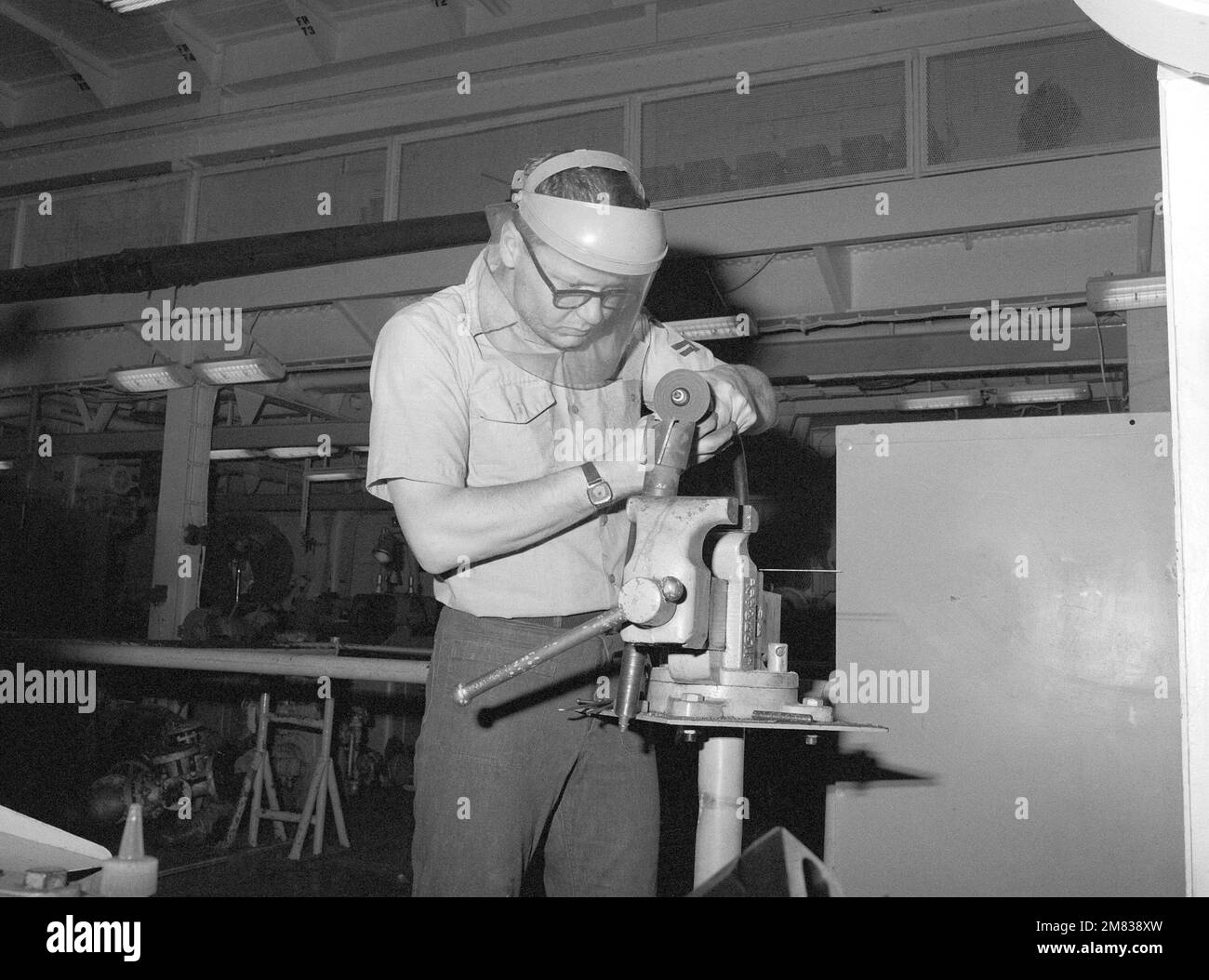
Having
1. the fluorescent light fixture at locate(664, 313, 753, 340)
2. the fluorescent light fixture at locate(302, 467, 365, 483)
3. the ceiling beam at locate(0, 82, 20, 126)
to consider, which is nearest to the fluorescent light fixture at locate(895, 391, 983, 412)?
the fluorescent light fixture at locate(664, 313, 753, 340)

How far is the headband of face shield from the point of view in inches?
51.1

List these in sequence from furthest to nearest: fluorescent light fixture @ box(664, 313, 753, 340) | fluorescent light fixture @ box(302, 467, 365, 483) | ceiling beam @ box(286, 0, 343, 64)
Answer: fluorescent light fixture @ box(302, 467, 365, 483), ceiling beam @ box(286, 0, 343, 64), fluorescent light fixture @ box(664, 313, 753, 340)

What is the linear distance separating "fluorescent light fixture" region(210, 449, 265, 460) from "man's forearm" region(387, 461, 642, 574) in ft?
27.7

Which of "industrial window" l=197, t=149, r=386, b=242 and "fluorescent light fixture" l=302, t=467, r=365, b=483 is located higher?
"industrial window" l=197, t=149, r=386, b=242

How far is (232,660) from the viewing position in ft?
9.47

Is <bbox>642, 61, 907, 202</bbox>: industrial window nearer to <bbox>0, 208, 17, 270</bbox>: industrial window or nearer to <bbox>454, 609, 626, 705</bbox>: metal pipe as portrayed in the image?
<bbox>454, 609, 626, 705</bbox>: metal pipe

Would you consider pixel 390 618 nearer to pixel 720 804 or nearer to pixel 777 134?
pixel 777 134

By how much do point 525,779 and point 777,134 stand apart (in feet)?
14.6

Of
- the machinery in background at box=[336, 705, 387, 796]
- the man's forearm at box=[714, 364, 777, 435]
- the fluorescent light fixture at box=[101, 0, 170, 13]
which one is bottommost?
the machinery in background at box=[336, 705, 387, 796]

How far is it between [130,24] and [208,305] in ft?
6.17

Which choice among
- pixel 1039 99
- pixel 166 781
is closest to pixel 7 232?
pixel 166 781

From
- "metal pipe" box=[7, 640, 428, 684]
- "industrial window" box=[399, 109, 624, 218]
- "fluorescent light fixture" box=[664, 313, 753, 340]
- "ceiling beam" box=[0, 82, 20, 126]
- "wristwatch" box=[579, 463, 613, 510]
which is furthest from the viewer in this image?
"ceiling beam" box=[0, 82, 20, 126]
